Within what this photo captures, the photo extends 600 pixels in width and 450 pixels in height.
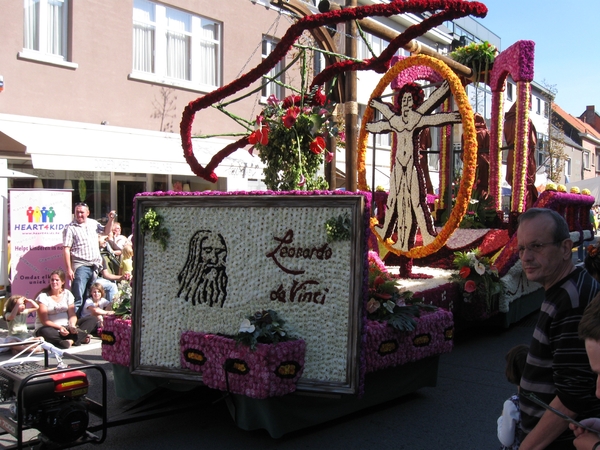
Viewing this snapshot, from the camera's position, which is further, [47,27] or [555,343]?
[47,27]

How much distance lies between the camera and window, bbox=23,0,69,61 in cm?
1153

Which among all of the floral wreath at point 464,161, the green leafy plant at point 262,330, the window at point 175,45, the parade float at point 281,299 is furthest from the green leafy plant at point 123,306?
the window at point 175,45

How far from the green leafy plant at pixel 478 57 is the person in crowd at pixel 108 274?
6.69m

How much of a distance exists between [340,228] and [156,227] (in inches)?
58.2

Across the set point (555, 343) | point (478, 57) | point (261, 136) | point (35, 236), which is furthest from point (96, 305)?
point (478, 57)

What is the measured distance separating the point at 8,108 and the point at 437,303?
28.6 ft

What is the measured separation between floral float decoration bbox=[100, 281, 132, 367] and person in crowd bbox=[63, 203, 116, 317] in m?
3.65

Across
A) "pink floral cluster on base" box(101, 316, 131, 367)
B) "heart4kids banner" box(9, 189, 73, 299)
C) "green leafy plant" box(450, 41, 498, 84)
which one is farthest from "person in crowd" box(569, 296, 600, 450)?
"green leafy plant" box(450, 41, 498, 84)

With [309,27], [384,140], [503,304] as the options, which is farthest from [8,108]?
[384,140]

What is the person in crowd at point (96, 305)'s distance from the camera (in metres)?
8.05

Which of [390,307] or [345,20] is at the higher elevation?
[345,20]

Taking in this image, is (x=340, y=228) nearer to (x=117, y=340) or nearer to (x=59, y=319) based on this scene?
(x=117, y=340)

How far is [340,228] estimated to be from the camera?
4117 mm

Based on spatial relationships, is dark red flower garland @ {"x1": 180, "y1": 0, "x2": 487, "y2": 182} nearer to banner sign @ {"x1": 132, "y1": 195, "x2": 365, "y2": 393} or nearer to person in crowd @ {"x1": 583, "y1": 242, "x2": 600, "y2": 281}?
banner sign @ {"x1": 132, "y1": 195, "x2": 365, "y2": 393}
